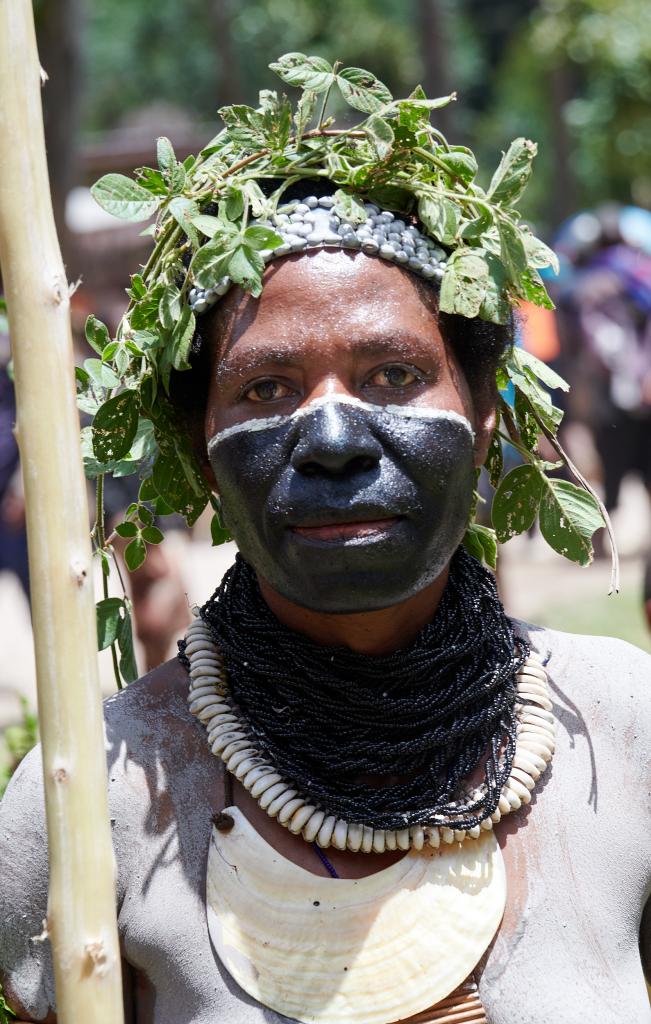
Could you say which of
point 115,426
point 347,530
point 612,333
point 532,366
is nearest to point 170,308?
point 115,426

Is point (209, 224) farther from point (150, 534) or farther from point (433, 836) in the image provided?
point (433, 836)

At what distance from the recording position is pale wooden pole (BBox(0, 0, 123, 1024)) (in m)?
1.92

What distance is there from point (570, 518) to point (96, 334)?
0.93 m

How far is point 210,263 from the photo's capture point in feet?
7.96

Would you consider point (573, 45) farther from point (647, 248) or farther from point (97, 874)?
point (97, 874)

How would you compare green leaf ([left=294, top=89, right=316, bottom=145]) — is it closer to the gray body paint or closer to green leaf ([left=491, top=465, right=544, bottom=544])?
green leaf ([left=491, top=465, right=544, bottom=544])

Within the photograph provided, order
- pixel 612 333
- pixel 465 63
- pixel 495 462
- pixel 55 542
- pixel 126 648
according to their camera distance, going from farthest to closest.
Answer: pixel 465 63 < pixel 612 333 < pixel 495 462 < pixel 126 648 < pixel 55 542

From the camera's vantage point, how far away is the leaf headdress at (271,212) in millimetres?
2449

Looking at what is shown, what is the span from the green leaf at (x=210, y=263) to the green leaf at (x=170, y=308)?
0.07 meters

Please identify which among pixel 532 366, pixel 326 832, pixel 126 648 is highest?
pixel 532 366

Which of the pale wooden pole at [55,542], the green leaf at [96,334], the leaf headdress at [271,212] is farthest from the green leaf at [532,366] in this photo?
the pale wooden pole at [55,542]

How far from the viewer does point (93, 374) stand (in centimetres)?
258

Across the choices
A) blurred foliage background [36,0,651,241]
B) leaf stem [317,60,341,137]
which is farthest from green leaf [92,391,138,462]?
blurred foliage background [36,0,651,241]

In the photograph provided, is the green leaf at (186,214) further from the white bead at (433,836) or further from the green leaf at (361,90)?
the white bead at (433,836)
